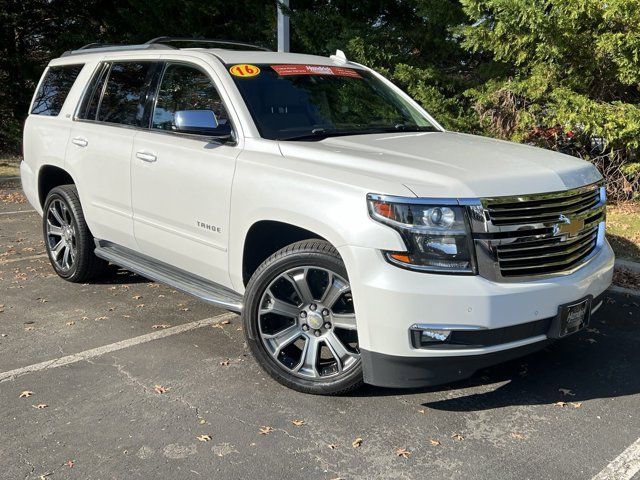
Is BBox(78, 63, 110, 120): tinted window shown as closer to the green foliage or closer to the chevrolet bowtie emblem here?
the chevrolet bowtie emblem

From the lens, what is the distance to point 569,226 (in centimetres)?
370

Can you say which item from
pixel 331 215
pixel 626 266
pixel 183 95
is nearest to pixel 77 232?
pixel 183 95

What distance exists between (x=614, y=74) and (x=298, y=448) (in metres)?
6.61

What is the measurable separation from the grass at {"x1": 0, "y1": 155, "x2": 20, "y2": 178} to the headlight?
11580 millimetres

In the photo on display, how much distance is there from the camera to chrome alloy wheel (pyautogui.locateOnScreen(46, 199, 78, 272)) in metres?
6.00

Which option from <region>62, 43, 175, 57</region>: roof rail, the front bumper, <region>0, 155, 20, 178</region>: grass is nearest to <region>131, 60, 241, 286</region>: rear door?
<region>62, 43, 175, 57</region>: roof rail

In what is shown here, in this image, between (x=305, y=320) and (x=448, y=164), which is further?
(x=305, y=320)

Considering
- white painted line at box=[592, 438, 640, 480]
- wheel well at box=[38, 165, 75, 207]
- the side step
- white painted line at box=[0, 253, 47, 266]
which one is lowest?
white painted line at box=[0, 253, 47, 266]

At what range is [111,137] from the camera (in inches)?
206

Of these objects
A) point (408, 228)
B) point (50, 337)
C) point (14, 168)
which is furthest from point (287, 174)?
point (14, 168)

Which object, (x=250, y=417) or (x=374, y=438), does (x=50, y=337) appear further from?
(x=374, y=438)

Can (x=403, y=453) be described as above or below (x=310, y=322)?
below

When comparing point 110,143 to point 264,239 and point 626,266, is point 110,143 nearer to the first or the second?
point 264,239

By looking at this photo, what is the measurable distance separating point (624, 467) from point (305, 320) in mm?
1787
